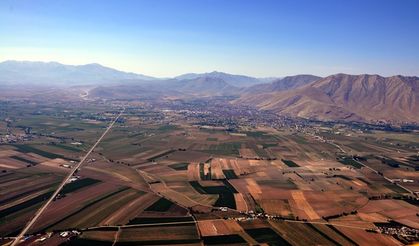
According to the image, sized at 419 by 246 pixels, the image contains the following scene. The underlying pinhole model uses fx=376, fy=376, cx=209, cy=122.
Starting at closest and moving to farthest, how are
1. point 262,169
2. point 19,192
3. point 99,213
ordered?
1. point 99,213
2. point 19,192
3. point 262,169

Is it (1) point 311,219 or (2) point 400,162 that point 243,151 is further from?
(1) point 311,219

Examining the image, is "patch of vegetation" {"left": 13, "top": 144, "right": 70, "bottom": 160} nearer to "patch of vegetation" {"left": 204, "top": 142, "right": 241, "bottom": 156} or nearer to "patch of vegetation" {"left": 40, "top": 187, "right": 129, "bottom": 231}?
"patch of vegetation" {"left": 40, "top": 187, "right": 129, "bottom": 231}

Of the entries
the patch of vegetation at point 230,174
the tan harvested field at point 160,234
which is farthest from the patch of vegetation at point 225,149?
the tan harvested field at point 160,234

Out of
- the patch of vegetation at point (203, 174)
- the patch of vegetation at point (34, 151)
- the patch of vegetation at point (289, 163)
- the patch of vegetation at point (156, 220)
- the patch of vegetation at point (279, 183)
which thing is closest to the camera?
the patch of vegetation at point (156, 220)

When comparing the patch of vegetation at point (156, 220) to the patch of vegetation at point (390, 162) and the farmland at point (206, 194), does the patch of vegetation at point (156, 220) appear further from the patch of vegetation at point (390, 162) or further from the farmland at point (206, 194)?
the patch of vegetation at point (390, 162)

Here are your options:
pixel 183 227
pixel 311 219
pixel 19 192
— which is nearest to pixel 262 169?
pixel 311 219

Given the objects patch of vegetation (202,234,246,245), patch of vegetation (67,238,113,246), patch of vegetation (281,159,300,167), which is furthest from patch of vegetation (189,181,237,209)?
patch of vegetation (281,159,300,167)

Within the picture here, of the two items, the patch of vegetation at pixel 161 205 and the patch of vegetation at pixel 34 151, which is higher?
the patch of vegetation at pixel 161 205
